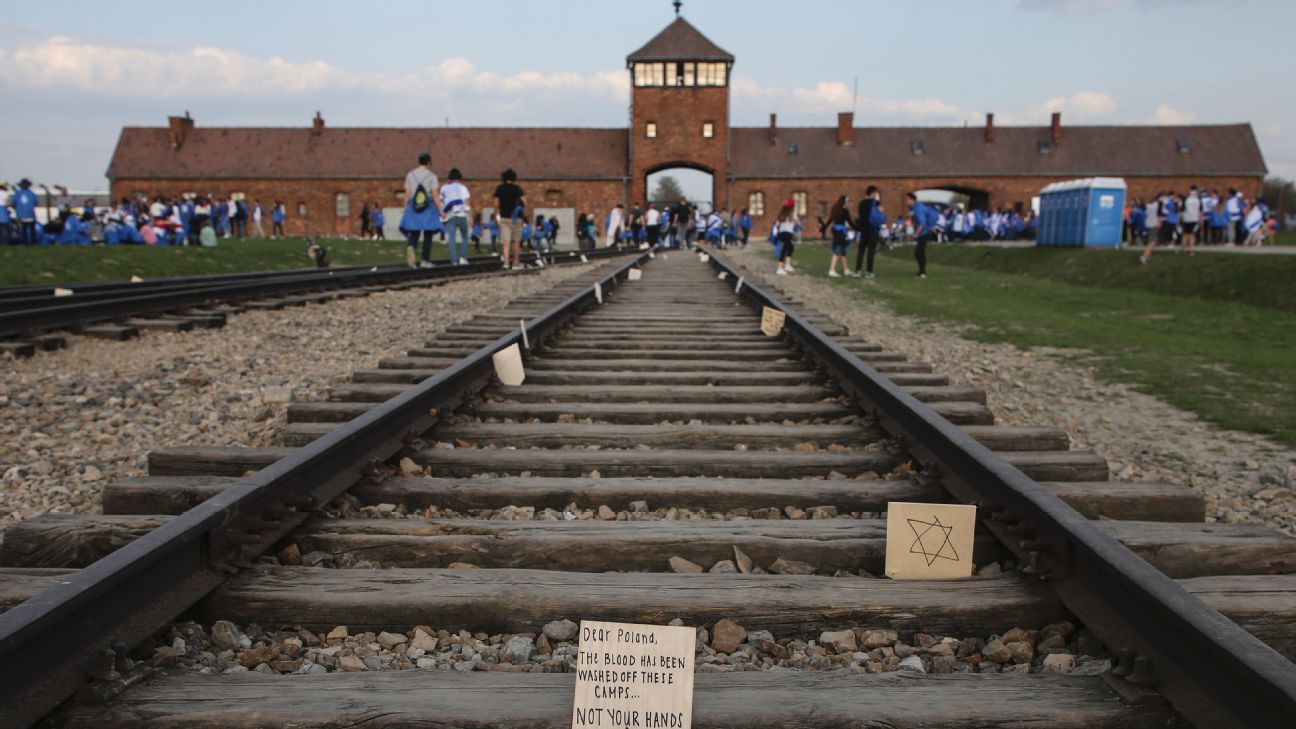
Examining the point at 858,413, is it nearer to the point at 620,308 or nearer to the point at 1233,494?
the point at 1233,494

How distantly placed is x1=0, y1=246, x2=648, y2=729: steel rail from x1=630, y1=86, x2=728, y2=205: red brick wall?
54.8m

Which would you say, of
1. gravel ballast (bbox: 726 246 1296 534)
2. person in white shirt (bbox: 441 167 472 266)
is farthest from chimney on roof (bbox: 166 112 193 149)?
gravel ballast (bbox: 726 246 1296 534)

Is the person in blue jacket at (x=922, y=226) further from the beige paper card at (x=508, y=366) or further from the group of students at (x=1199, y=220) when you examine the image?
the beige paper card at (x=508, y=366)

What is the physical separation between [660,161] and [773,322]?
5119 centimetres

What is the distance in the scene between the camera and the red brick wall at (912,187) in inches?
2345

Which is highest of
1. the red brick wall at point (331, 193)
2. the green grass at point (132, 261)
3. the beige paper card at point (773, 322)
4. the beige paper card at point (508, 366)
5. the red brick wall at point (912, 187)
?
the red brick wall at point (912, 187)

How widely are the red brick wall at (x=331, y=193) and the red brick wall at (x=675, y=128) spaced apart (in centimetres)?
277

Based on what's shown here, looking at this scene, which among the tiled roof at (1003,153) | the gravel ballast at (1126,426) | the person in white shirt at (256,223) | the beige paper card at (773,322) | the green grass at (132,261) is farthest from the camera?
the tiled roof at (1003,153)

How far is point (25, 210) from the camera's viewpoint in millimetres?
21578

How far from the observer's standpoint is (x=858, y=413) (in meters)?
4.33

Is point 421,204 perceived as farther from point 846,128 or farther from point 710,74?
point 846,128

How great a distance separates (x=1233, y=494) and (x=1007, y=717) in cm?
286

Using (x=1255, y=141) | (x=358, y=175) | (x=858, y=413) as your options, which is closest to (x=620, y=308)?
(x=858, y=413)

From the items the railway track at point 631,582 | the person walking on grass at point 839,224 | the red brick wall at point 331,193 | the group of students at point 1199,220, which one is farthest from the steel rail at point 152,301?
the red brick wall at point 331,193
